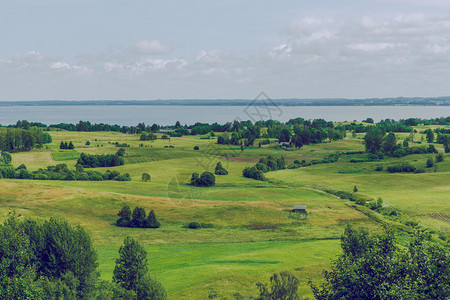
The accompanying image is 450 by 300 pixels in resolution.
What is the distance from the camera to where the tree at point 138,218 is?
200ft

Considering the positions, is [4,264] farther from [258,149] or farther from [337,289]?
[258,149]

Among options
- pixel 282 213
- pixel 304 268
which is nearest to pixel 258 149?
pixel 282 213

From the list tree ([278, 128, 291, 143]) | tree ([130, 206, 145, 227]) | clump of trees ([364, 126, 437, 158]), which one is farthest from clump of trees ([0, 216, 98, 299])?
tree ([278, 128, 291, 143])

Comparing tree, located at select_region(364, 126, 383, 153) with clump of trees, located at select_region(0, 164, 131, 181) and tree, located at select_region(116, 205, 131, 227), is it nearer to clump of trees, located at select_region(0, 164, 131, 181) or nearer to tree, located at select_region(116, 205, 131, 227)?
clump of trees, located at select_region(0, 164, 131, 181)

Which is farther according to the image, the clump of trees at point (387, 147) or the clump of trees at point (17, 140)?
the clump of trees at point (17, 140)

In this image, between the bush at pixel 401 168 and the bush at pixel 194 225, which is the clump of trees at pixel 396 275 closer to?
the bush at pixel 194 225

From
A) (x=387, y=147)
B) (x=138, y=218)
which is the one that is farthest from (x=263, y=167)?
(x=138, y=218)

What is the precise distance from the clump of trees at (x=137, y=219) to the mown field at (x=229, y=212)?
1.31m

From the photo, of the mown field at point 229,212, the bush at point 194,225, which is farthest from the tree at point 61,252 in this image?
the bush at point 194,225

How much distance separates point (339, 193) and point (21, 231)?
7120cm

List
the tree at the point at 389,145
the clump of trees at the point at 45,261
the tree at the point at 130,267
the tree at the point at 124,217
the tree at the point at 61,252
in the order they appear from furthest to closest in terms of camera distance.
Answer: the tree at the point at 389,145 → the tree at the point at 124,217 → the tree at the point at 61,252 → the tree at the point at 130,267 → the clump of trees at the point at 45,261

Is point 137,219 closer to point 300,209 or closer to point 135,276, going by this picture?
point 300,209

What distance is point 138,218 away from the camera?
201 ft

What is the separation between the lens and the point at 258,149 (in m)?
166
